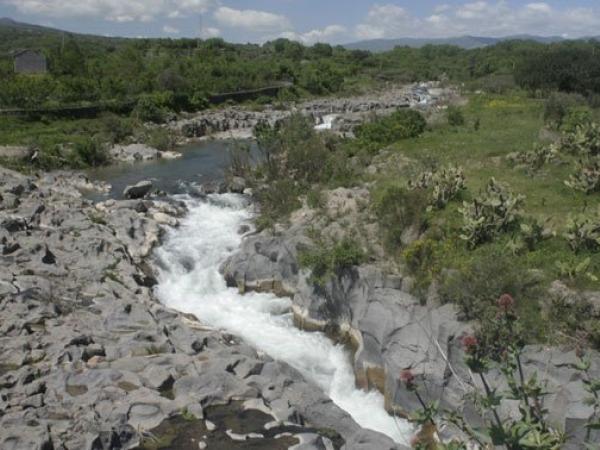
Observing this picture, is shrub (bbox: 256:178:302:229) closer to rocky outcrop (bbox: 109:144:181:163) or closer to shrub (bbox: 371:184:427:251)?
shrub (bbox: 371:184:427:251)

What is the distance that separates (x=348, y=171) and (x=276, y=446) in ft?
52.0

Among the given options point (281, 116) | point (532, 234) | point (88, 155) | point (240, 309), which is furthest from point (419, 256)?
point (281, 116)

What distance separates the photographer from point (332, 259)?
1689cm

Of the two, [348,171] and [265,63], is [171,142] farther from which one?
[265,63]

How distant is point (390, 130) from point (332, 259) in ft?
60.8

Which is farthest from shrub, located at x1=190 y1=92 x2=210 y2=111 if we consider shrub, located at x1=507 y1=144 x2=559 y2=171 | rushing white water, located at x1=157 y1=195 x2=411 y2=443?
shrub, located at x1=507 y1=144 x2=559 y2=171

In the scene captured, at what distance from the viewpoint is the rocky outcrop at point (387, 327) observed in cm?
1162

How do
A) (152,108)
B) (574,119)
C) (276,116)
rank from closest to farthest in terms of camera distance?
(574,119) → (152,108) → (276,116)

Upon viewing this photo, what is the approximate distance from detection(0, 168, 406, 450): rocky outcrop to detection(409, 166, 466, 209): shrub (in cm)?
781

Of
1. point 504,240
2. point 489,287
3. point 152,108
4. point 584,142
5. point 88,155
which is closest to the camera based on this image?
point 489,287

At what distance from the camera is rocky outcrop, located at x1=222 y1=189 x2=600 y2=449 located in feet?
38.1

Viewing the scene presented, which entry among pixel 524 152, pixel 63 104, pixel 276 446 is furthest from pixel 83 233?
pixel 63 104

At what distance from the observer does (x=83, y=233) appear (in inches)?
874

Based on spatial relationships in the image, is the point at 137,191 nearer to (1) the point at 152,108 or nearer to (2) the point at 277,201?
(2) the point at 277,201
